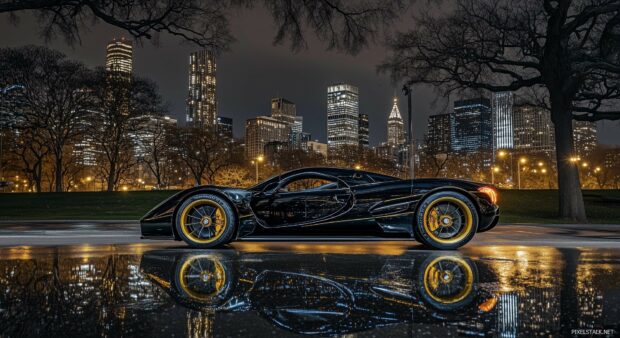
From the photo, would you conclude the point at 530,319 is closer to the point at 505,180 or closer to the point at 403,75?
the point at 403,75

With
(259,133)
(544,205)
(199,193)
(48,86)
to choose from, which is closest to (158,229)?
(199,193)

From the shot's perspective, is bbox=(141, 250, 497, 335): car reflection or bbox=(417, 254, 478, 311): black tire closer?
bbox=(141, 250, 497, 335): car reflection

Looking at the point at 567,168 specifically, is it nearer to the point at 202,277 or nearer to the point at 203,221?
the point at 203,221

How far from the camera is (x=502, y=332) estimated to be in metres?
2.41

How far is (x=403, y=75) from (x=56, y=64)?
26897 millimetres

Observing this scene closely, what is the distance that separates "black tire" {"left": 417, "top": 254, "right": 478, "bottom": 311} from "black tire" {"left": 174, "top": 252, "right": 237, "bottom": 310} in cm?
137

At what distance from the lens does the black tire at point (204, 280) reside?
123 inches

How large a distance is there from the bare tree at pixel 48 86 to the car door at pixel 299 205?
1295 inches

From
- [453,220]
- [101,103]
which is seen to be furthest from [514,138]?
[453,220]

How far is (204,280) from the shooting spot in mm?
3807

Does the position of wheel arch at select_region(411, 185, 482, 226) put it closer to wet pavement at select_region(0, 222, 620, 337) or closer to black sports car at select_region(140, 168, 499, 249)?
black sports car at select_region(140, 168, 499, 249)

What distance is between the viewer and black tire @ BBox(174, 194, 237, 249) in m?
6.31

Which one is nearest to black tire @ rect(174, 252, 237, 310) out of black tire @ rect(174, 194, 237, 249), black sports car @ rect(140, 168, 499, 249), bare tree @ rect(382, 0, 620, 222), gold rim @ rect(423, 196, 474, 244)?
black tire @ rect(174, 194, 237, 249)

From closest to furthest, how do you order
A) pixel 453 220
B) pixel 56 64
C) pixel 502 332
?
pixel 502 332, pixel 453 220, pixel 56 64
